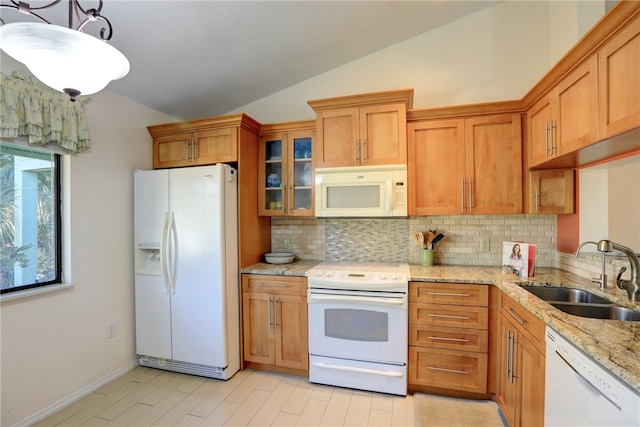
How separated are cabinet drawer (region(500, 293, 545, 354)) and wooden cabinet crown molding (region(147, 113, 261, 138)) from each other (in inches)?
95.6

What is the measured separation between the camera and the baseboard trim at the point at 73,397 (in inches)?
75.9

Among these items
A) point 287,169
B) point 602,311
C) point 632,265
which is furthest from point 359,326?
point 632,265

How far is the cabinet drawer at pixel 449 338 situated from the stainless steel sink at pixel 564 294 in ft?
1.46

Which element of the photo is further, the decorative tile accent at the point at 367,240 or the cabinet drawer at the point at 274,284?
the decorative tile accent at the point at 367,240

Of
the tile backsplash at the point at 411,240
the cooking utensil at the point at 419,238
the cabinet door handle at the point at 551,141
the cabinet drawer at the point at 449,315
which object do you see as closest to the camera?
the cabinet door handle at the point at 551,141

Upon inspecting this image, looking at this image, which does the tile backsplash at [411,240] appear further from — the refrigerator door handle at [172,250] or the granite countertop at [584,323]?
the refrigerator door handle at [172,250]

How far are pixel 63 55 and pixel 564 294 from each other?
2.81 metres

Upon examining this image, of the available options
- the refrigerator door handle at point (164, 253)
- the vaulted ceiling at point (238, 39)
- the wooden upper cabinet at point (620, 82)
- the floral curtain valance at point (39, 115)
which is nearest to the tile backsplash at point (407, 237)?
the refrigerator door handle at point (164, 253)

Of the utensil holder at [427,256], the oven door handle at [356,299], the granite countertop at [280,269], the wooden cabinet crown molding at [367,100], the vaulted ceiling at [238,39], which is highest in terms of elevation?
the vaulted ceiling at [238,39]

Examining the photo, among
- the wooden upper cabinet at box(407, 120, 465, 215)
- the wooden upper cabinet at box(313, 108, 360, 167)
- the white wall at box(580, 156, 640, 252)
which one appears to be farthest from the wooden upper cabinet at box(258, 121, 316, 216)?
the white wall at box(580, 156, 640, 252)

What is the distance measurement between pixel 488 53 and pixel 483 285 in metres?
2.11

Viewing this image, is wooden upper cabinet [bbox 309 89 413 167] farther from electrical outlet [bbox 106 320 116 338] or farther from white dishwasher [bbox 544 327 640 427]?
electrical outlet [bbox 106 320 116 338]

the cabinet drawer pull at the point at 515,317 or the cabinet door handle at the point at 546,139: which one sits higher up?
the cabinet door handle at the point at 546,139

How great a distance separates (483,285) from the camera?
6.84 feet
